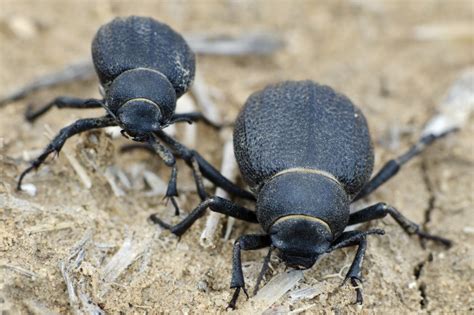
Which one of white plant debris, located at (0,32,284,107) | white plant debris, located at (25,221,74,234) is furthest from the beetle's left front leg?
white plant debris, located at (0,32,284,107)

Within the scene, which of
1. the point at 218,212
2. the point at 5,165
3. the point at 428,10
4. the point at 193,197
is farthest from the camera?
the point at 428,10

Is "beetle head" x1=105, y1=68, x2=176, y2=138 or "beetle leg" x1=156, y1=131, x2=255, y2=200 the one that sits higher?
"beetle head" x1=105, y1=68, x2=176, y2=138

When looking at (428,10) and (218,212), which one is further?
(428,10)

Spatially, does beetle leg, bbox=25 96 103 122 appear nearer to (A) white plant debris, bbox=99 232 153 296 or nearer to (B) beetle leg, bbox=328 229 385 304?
(A) white plant debris, bbox=99 232 153 296

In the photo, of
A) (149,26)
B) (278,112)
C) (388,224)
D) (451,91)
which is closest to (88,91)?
(149,26)

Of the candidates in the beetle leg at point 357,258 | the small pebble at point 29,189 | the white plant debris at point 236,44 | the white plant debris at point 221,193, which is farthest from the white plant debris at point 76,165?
the white plant debris at point 236,44

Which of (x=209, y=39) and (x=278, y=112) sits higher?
(x=278, y=112)

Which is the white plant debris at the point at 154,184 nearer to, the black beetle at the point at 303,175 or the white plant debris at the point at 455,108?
the black beetle at the point at 303,175

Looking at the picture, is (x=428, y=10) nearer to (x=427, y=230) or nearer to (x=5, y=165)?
(x=427, y=230)

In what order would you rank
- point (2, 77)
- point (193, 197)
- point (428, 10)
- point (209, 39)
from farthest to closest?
point (428, 10) → point (209, 39) → point (2, 77) → point (193, 197)
